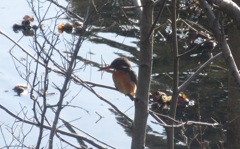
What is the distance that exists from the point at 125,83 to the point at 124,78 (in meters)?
0.06

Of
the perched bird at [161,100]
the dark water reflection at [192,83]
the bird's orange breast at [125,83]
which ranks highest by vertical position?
the dark water reflection at [192,83]

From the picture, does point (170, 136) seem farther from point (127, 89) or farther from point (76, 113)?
point (76, 113)

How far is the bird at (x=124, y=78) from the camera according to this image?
534 cm

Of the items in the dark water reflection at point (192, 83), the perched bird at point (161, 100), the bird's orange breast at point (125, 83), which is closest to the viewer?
the bird's orange breast at point (125, 83)

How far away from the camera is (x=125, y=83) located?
17.6ft

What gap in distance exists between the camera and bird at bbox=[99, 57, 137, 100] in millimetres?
5340

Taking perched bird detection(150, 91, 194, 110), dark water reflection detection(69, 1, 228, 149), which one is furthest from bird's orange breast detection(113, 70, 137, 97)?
dark water reflection detection(69, 1, 228, 149)

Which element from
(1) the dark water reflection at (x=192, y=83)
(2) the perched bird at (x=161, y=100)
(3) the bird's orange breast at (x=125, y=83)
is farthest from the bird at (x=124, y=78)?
(1) the dark water reflection at (x=192, y=83)

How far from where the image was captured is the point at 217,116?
7.08m

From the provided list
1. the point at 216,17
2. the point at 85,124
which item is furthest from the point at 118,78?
the point at 216,17

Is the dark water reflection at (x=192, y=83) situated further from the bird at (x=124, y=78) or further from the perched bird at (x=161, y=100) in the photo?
the bird at (x=124, y=78)

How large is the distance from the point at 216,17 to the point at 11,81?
487cm

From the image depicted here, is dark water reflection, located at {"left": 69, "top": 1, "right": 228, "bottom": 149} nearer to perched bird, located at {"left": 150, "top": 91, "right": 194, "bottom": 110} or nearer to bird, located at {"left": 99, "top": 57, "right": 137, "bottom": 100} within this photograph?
perched bird, located at {"left": 150, "top": 91, "right": 194, "bottom": 110}

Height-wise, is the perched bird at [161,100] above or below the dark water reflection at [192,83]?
Answer: below
